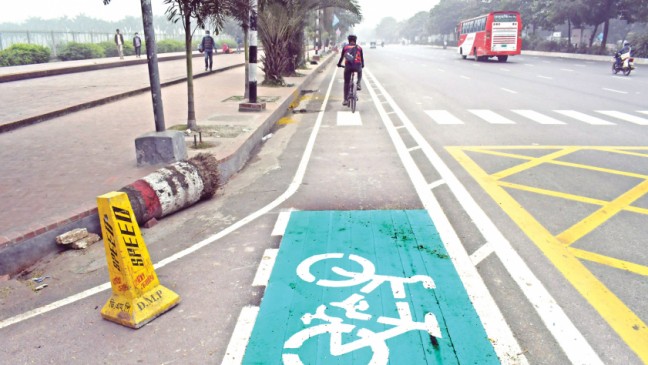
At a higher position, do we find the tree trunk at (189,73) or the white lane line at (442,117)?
the tree trunk at (189,73)

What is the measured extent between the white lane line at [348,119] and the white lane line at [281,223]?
636 centimetres

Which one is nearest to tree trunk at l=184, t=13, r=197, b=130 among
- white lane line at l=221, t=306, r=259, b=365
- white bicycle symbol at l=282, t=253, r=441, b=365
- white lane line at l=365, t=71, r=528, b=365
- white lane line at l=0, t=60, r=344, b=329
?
white lane line at l=0, t=60, r=344, b=329

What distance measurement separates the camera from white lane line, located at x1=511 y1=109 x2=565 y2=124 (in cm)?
1202

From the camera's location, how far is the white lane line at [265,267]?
4.22m

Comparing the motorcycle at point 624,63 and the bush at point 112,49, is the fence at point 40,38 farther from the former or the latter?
the motorcycle at point 624,63

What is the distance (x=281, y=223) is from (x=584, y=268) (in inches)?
121

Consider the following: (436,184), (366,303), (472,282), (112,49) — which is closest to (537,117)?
(436,184)

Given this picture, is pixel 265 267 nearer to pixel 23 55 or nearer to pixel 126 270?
pixel 126 270

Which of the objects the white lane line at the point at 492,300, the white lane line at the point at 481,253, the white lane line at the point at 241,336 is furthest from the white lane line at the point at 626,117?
the white lane line at the point at 241,336

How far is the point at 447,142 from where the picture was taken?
971 centimetres

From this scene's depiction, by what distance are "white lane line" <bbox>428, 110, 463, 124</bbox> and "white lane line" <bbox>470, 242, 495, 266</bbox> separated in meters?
7.53

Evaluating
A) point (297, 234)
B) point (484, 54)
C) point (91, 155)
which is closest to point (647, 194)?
point (297, 234)

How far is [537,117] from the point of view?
12.6 m

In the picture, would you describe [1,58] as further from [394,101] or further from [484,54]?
[484,54]
